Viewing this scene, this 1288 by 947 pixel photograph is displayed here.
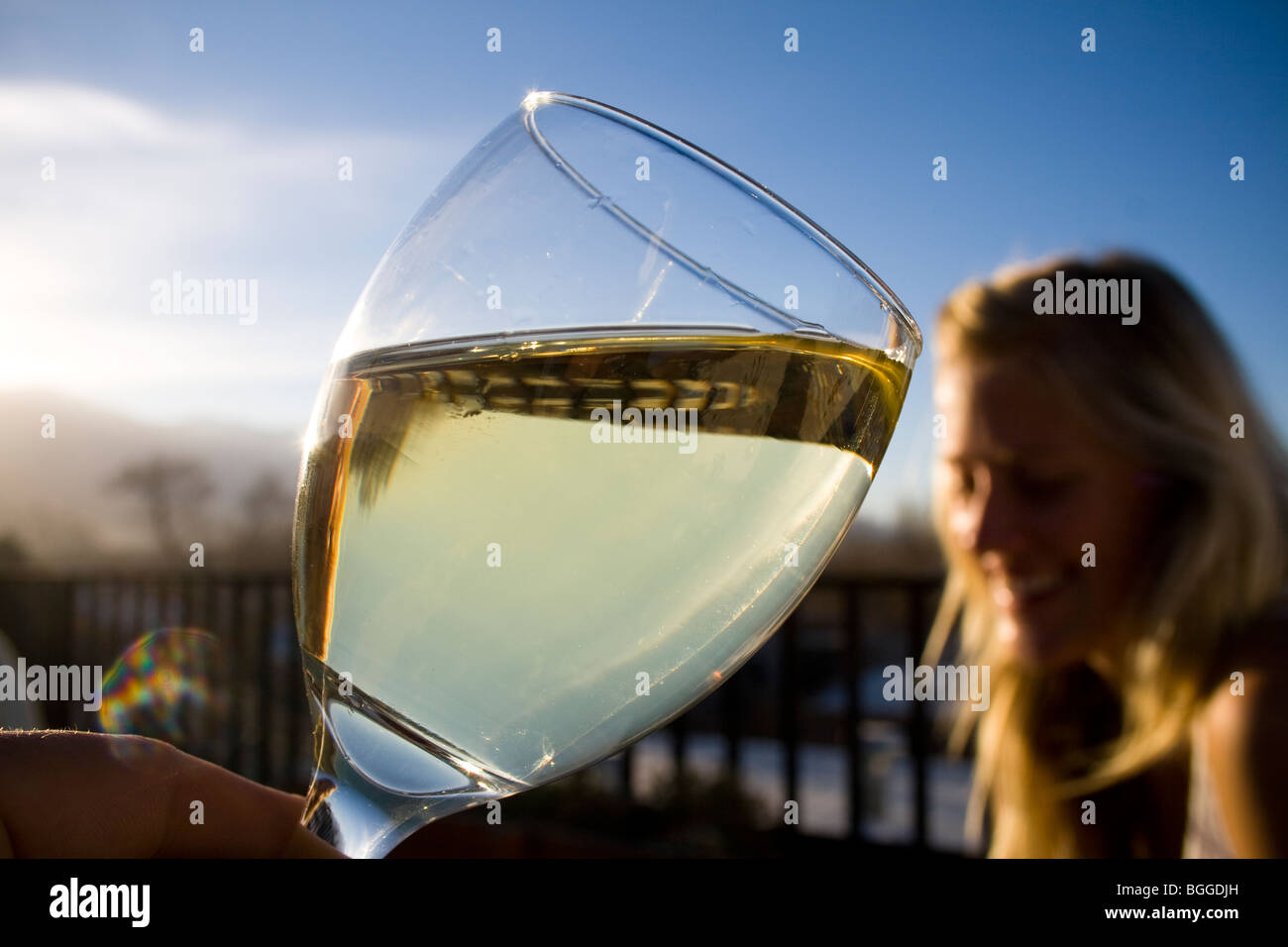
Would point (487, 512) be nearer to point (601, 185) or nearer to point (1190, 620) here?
point (601, 185)

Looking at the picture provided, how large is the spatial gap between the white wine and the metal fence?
4.08 m

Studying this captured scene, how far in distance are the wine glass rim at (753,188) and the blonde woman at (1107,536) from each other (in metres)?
1.91

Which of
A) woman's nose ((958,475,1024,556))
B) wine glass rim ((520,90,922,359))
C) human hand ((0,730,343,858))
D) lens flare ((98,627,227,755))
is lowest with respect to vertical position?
lens flare ((98,627,227,755))

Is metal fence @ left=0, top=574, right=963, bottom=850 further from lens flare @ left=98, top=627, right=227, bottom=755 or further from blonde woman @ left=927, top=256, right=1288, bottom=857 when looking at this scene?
blonde woman @ left=927, top=256, right=1288, bottom=857

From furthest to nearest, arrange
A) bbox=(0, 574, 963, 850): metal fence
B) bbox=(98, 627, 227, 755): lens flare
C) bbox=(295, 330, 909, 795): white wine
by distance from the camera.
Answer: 1. bbox=(98, 627, 227, 755): lens flare
2. bbox=(0, 574, 963, 850): metal fence
3. bbox=(295, 330, 909, 795): white wine

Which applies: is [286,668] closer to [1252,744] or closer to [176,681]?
[176,681]

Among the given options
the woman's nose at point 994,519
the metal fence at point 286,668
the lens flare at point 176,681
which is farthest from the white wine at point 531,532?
the lens flare at point 176,681

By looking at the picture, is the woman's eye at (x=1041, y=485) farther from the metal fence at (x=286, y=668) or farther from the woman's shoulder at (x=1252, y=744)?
the metal fence at (x=286, y=668)

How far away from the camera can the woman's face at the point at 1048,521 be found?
227 centimetres

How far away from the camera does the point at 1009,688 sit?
2.74m

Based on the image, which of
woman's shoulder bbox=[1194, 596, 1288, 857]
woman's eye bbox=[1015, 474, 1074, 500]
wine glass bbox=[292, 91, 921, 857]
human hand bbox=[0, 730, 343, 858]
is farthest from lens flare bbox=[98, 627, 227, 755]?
wine glass bbox=[292, 91, 921, 857]

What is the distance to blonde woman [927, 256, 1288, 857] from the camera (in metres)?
2.26

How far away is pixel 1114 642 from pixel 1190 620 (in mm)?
207
